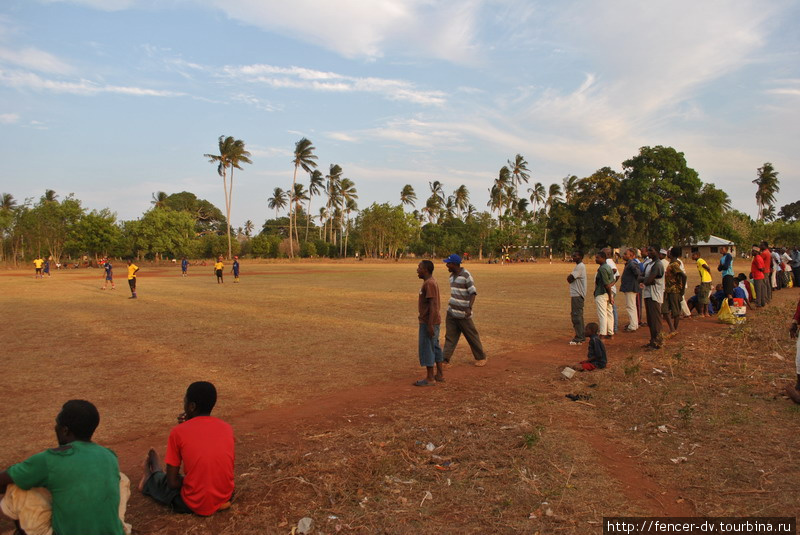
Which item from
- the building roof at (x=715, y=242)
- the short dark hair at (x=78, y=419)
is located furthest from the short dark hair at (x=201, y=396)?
the building roof at (x=715, y=242)

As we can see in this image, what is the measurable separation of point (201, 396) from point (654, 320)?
7.68 meters

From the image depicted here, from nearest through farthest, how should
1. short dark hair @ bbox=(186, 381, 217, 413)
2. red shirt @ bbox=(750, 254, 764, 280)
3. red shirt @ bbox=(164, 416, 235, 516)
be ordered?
red shirt @ bbox=(164, 416, 235, 516) < short dark hair @ bbox=(186, 381, 217, 413) < red shirt @ bbox=(750, 254, 764, 280)

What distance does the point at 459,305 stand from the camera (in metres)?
7.47

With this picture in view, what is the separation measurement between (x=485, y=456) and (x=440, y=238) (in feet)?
260

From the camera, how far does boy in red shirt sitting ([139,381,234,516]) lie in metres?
3.51

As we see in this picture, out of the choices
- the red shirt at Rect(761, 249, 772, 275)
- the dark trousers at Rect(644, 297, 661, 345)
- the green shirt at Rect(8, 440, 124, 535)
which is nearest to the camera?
the green shirt at Rect(8, 440, 124, 535)

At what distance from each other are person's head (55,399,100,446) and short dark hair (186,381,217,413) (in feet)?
2.41

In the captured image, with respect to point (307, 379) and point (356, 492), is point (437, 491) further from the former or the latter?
point (307, 379)

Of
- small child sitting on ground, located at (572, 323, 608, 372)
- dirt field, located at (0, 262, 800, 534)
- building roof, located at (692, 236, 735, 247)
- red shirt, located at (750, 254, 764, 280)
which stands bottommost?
dirt field, located at (0, 262, 800, 534)

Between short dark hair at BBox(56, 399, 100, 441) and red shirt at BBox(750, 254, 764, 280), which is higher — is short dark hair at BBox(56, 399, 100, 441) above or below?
below

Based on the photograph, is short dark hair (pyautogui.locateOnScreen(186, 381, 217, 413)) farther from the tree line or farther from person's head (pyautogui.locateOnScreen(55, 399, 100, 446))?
the tree line

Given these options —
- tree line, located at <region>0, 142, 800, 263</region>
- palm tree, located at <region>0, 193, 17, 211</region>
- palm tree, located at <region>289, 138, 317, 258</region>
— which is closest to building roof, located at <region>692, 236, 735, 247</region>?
tree line, located at <region>0, 142, 800, 263</region>

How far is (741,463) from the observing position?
410cm

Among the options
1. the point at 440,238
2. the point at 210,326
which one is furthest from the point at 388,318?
the point at 440,238
